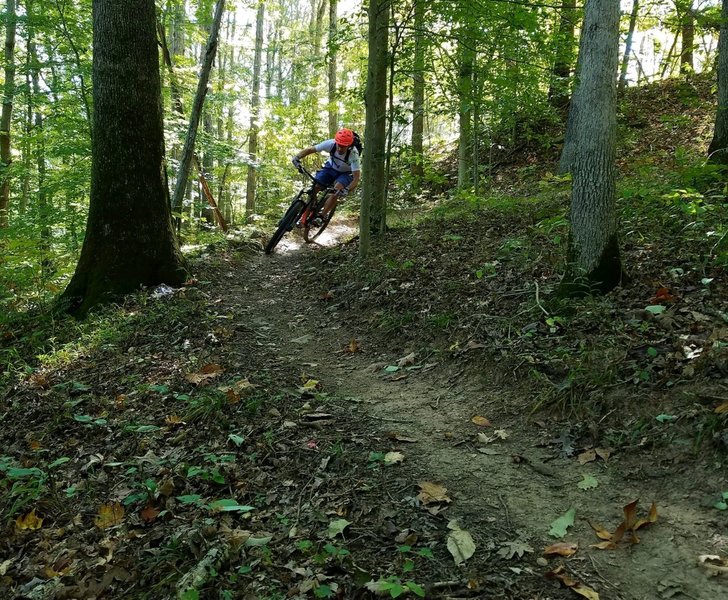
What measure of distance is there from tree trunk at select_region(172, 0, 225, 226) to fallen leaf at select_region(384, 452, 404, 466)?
8.77m

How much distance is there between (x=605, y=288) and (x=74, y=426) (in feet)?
16.1

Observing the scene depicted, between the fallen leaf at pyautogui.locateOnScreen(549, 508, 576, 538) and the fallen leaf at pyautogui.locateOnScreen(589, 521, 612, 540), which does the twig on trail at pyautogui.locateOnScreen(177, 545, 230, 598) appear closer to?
the fallen leaf at pyautogui.locateOnScreen(549, 508, 576, 538)

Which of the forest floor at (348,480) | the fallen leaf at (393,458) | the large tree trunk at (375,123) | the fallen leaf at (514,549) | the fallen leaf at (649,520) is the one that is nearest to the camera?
the forest floor at (348,480)

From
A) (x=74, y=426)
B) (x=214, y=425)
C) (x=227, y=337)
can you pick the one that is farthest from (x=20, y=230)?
(x=214, y=425)

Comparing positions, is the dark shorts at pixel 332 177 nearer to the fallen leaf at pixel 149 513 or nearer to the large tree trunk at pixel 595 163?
the large tree trunk at pixel 595 163

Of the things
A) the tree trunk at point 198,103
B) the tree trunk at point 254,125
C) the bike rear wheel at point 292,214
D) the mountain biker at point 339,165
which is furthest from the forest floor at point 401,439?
the tree trunk at point 254,125

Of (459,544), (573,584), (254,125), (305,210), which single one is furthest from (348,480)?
(254,125)

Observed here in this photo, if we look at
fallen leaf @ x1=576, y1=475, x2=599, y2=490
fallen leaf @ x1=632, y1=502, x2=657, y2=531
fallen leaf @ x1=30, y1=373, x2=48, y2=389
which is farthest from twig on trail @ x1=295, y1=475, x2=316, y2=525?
fallen leaf @ x1=30, y1=373, x2=48, y2=389

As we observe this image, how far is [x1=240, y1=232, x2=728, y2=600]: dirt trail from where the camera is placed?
97.2 inches

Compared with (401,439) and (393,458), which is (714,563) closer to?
(393,458)

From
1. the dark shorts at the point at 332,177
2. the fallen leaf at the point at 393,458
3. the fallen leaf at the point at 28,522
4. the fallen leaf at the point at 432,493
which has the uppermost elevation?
the dark shorts at the point at 332,177

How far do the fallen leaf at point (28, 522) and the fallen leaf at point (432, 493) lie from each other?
7.58 ft

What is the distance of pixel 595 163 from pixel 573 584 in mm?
3807

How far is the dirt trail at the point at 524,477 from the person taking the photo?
247 cm
